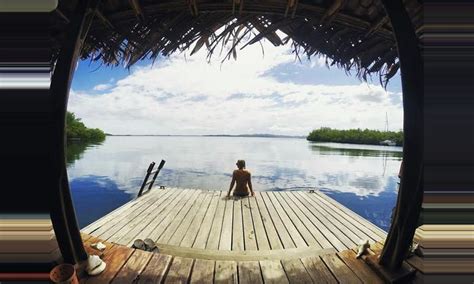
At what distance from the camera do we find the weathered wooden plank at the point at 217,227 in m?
4.21

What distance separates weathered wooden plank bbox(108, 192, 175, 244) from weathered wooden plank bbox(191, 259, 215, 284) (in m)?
2.14

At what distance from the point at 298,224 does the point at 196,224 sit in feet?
6.23

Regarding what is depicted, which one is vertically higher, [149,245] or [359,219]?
[149,245]

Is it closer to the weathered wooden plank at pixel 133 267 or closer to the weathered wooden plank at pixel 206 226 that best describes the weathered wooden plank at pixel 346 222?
the weathered wooden plank at pixel 206 226

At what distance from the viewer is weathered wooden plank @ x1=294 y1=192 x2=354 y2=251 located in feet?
14.2

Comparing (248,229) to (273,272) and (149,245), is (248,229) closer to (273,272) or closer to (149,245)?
(149,245)

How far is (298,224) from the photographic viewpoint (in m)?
5.30

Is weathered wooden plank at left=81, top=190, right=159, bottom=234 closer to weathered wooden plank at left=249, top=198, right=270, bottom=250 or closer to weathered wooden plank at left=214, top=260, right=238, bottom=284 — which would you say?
weathered wooden plank at left=249, top=198, right=270, bottom=250

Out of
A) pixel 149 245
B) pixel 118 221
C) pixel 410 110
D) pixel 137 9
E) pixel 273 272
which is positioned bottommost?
pixel 118 221

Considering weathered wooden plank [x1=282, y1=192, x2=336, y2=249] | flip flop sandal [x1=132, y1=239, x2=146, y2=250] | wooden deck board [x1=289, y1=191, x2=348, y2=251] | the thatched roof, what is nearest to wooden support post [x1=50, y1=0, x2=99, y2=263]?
the thatched roof

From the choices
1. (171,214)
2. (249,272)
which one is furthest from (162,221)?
(249,272)

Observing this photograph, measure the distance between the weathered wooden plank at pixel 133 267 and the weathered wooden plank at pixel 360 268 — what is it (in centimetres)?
193

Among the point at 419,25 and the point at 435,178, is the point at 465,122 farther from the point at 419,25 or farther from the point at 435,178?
the point at 419,25

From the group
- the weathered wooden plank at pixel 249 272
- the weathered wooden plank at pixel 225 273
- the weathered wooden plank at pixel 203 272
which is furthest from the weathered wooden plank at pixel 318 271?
the weathered wooden plank at pixel 203 272
